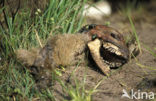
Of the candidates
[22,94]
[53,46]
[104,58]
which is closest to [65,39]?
[53,46]

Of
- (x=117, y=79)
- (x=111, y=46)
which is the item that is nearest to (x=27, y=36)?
(x=111, y=46)

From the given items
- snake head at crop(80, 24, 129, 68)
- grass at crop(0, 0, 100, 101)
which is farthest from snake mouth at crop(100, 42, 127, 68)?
grass at crop(0, 0, 100, 101)

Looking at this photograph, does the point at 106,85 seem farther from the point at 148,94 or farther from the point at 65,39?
the point at 65,39

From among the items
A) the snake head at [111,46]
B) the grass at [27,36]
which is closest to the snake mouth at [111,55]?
the snake head at [111,46]

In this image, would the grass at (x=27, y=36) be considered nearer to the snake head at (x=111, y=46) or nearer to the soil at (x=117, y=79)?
the soil at (x=117, y=79)

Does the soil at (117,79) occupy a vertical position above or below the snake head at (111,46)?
below

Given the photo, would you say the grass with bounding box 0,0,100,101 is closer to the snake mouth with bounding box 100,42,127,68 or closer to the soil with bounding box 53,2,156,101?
the soil with bounding box 53,2,156,101
